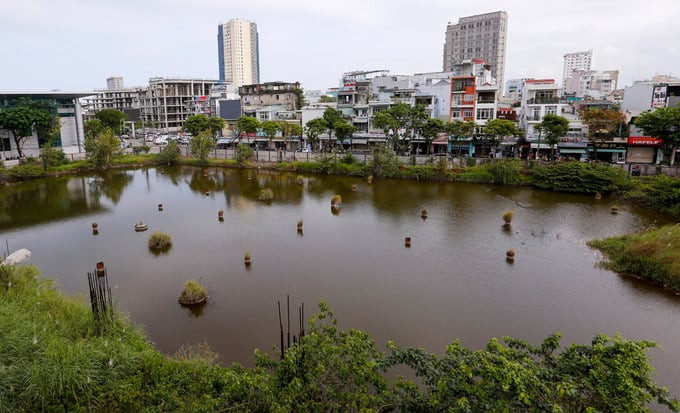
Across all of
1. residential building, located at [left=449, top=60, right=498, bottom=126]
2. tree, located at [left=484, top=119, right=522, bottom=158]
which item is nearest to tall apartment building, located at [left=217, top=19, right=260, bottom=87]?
residential building, located at [left=449, top=60, right=498, bottom=126]

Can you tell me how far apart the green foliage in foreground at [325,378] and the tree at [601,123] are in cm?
3266

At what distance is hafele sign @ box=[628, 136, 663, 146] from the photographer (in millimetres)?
33881

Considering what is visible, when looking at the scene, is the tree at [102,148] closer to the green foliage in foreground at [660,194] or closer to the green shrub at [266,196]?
the green shrub at [266,196]

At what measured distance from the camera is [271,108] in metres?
57.5

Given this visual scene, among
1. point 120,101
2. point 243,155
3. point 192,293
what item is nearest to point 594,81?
point 243,155

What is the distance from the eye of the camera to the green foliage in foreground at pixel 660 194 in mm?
24016

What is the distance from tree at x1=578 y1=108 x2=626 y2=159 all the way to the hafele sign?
4.56 feet

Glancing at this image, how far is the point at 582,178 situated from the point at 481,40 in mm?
66967

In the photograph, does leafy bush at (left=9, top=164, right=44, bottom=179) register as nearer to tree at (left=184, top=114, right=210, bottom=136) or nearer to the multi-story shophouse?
tree at (left=184, top=114, right=210, bottom=136)

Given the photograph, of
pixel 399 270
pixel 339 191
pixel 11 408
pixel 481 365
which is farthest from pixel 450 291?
pixel 339 191

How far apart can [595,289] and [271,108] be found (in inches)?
1905

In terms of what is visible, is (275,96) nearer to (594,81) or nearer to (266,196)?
(266,196)

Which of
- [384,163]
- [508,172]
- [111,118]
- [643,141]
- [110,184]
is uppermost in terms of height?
[111,118]

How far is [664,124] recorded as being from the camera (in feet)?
98.7
